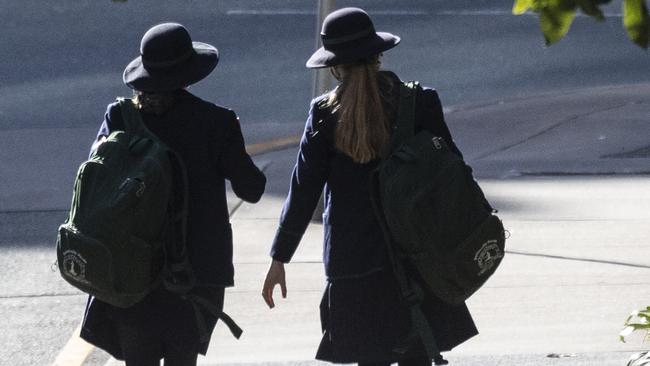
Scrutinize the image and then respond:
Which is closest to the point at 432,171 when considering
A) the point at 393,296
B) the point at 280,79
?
the point at 393,296

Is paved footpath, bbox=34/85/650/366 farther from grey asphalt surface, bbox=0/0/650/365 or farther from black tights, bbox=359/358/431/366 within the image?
black tights, bbox=359/358/431/366

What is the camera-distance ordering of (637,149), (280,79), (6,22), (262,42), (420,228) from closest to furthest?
(420,228), (637,149), (280,79), (262,42), (6,22)

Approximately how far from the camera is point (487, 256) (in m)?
4.44

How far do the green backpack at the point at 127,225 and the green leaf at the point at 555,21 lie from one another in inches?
79.1

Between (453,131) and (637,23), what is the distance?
8.90m

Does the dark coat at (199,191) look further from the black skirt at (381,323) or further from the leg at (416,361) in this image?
the leg at (416,361)

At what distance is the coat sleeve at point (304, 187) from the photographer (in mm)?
4598

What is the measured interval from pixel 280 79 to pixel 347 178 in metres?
9.79

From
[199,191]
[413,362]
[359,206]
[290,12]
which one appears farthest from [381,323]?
[290,12]

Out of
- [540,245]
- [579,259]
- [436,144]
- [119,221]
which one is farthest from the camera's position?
[540,245]

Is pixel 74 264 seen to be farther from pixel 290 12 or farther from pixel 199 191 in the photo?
pixel 290 12

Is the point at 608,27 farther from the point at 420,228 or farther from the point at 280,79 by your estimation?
the point at 420,228

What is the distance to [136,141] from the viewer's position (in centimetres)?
443

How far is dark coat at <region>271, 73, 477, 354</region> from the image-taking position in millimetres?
4543
